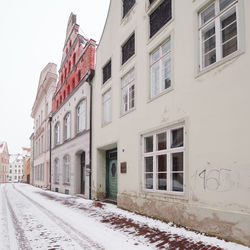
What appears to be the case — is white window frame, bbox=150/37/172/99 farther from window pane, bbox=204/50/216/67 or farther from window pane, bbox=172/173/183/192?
window pane, bbox=172/173/183/192

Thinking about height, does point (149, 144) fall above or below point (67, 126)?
below

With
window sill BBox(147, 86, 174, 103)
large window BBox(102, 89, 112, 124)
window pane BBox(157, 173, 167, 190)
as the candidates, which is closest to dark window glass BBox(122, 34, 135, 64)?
large window BBox(102, 89, 112, 124)

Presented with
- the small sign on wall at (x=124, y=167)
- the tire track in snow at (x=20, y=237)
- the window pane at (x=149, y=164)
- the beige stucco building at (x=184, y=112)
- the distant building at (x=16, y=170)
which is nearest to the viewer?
the beige stucco building at (x=184, y=112)

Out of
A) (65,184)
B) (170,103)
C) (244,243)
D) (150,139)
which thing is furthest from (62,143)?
(244,243)

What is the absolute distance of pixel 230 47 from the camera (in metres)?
5.53

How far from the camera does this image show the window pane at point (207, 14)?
20.0 ft

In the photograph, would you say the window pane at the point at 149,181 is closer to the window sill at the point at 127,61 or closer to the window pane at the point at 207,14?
the window sill at the point at 127,61

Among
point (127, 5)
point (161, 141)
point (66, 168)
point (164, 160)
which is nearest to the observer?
point (164, 160)

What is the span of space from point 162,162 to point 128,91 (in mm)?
3709

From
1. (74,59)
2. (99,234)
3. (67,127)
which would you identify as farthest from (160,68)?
(67,127)

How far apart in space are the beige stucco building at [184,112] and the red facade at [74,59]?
395 centimetres

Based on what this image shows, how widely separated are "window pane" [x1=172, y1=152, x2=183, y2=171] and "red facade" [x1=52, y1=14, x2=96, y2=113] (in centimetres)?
890

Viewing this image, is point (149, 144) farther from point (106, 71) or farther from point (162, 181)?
point (106, 71)

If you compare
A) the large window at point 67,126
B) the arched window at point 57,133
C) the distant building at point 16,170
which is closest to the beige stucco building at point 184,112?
the large window at point 67,126
